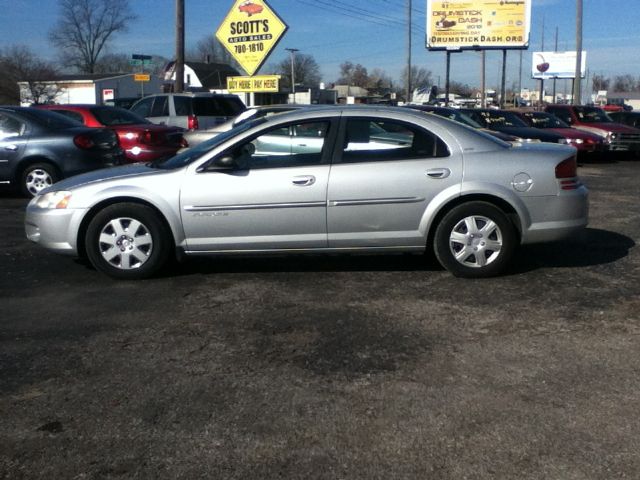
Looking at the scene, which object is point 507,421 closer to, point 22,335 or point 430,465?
point 430,465

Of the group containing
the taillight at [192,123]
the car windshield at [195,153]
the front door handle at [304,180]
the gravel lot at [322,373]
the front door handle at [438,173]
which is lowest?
the gravel lot at [322,373]

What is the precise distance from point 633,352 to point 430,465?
2033 millimetres

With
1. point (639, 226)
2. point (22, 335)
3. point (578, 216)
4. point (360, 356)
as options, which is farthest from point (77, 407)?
point (639, 226)

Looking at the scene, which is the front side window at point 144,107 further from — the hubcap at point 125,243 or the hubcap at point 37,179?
the hubcap at point 125,243

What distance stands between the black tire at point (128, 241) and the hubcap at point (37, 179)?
17.4 feet

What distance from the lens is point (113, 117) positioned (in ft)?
42.8

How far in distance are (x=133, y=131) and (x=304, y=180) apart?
726 centimetres

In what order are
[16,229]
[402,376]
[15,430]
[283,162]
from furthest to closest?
[16,229] < [283,162] < [402,376] < [15,430]

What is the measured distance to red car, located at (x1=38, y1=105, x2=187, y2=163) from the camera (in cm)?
1226

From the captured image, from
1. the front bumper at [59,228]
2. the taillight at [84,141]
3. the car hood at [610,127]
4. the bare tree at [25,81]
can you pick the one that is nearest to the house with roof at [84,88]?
the bare tree at [25,81]

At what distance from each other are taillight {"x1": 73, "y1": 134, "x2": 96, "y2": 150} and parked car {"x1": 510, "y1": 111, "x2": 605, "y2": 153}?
12292 millimetres

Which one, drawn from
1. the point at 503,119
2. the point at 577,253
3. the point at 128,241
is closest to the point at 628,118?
the point at 503,119

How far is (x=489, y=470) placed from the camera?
9.94 ft

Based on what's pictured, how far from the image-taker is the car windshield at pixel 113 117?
506 inches
